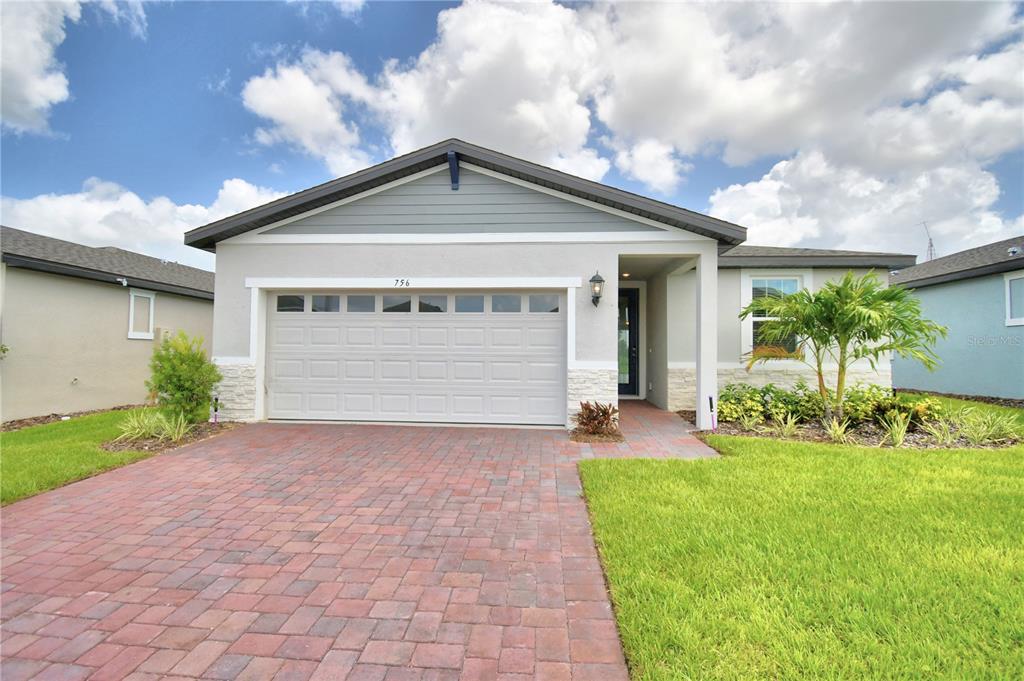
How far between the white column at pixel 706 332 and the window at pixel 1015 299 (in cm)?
923

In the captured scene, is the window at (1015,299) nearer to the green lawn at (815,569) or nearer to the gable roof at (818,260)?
the gable roof at (818,260)

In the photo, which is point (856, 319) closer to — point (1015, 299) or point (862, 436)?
point (862, 436)

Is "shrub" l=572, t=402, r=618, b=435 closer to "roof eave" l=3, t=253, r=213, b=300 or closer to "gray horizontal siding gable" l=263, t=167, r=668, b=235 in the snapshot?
"gray horizontal siding gable" l=263, t=167, r=668, b=235

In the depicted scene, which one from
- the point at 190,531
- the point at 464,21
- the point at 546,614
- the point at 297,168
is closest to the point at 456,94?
the point at 464,21

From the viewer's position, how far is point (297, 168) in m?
12.2

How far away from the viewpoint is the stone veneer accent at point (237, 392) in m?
7.93

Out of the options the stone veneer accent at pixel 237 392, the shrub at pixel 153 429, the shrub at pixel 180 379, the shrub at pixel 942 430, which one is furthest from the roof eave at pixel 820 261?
the shrub at pixel 153 429

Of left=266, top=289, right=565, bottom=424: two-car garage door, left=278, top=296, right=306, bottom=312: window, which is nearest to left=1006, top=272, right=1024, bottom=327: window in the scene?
left=266, top=289, right=565, bottom=424: two-car garage door

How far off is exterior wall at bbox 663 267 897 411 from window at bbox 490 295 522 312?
386cm

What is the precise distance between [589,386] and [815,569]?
469 cm

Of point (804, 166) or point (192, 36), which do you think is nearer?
point (192, 36)

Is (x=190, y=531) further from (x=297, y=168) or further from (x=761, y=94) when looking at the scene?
(x=761, y=94)

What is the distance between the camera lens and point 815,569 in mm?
2850

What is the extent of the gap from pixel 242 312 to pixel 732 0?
36.7 ft
